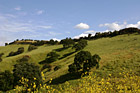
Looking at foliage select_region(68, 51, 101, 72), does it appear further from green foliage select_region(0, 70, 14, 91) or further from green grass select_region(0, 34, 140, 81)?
green foliage select_region(0, 70, 14, 91)

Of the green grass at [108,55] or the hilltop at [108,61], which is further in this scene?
the green grass at [108,55]

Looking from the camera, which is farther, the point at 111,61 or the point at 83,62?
the point at 111,61

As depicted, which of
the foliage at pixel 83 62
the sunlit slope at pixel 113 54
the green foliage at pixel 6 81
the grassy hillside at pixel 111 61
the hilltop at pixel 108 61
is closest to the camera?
the grassy hillside at pixel 111 61

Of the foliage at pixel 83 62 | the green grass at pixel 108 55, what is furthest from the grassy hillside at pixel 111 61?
the foliage at pixel 83 62

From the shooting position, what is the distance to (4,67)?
67.4 meters

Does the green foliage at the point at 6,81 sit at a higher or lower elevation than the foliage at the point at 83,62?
lower

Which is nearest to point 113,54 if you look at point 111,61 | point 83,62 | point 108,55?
point 108,55

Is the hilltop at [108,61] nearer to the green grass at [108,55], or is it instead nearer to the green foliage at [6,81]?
the green grass at [108,55]

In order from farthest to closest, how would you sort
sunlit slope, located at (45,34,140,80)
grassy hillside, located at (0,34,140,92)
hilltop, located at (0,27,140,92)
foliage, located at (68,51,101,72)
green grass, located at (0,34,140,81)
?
sunlit slope, located at (45,34,140,80), green grass, located at (0,34,140,81), foliage, located at (68,51,101,72), hilltop, located at (0,27,140,92), grassy hillside, located at (0,34,140,92)

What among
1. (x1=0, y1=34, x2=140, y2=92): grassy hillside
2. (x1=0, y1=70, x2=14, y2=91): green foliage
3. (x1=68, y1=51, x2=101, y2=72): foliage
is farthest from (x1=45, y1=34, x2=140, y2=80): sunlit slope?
(x1=0, y1=70, x2=14, y2=91): green foliage

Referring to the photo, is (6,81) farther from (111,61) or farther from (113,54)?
(113,54)

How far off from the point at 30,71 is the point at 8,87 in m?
10.7

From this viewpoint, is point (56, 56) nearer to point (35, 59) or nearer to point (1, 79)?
point (35, 59)

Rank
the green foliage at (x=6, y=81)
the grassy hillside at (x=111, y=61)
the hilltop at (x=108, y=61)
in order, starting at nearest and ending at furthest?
the grassy hillside at (x=111, y=61) < the hilltop at (x=108, y=61) < the green foliage at (x=6, y=81)
